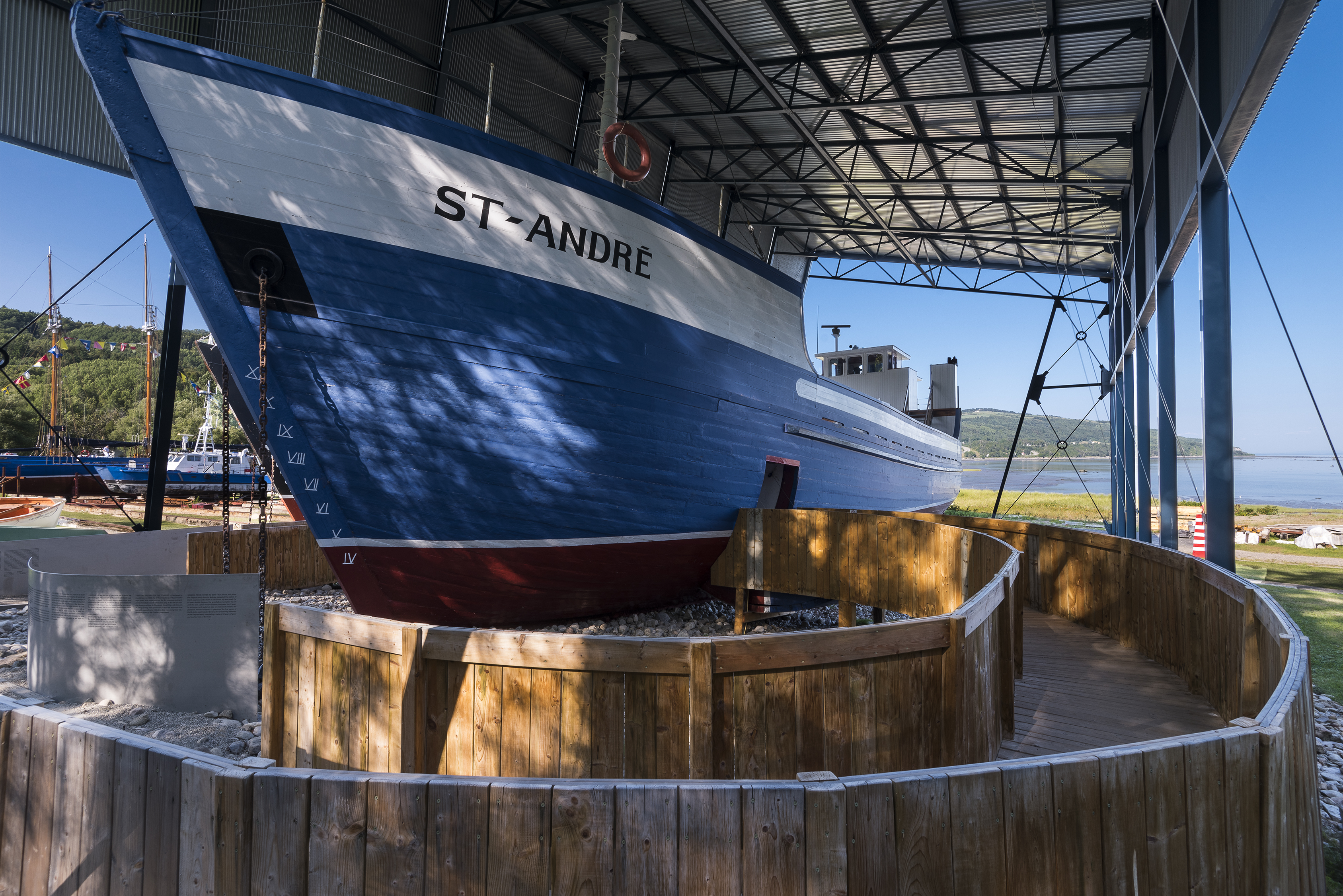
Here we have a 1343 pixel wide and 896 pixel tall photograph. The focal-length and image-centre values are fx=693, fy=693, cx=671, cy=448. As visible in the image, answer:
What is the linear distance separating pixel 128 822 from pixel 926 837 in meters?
2.32

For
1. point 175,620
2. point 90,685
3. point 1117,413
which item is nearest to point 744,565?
point 175,620

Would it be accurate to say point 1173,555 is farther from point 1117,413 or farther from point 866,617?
point 1117,413

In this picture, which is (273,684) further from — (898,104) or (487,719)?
(898,104)

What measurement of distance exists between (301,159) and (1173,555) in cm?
795

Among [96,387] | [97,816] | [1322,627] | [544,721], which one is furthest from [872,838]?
[96,387]

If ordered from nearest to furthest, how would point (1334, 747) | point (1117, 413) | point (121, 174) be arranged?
point (1334, 747)
point (121, 174)
point (1117, 413)

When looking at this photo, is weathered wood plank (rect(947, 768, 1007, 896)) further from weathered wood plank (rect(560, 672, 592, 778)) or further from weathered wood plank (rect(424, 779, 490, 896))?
weathered wood plank (rect(560, 672, 592, 778))

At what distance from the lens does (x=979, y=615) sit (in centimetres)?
360

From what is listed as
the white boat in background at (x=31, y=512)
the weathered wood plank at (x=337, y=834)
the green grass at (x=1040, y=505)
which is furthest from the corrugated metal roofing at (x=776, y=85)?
the green grass at (x=1040, y=505)

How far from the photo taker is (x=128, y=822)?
6.81 ft

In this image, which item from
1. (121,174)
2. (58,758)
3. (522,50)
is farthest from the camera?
(522,50)

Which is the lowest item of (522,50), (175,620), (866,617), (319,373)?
(866,617)

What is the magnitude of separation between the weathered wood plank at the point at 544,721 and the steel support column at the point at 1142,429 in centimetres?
1319

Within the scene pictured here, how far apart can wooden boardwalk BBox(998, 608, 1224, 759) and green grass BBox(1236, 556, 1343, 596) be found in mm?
10080
